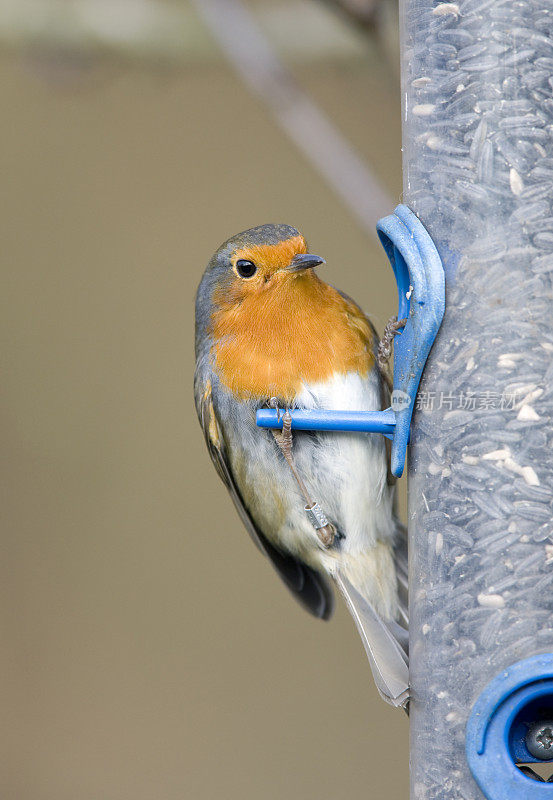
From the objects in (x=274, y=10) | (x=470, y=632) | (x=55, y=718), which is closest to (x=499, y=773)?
(x=470, y=632)

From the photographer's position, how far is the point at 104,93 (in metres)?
8.08

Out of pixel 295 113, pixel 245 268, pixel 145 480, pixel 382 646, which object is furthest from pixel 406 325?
pixel 145 480

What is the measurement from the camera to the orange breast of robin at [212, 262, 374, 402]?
4180mm

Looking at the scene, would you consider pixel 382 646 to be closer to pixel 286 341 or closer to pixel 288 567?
pixel 288 567

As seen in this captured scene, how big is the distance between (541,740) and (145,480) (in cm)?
493

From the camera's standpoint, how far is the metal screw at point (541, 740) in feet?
10.8

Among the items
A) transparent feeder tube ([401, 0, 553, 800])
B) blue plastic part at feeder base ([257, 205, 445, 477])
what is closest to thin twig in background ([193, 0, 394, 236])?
blue plastic part at feeder base ([257, 205, 445, 477])

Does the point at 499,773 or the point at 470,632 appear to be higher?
the point at 470,632

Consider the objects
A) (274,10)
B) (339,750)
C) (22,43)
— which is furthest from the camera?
(339,750)

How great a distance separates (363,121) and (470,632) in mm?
4896

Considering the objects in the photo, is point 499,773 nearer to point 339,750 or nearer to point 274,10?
point 274,10

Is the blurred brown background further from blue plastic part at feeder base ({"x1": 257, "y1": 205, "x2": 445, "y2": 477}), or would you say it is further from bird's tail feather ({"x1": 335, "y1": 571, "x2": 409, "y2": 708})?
blue plastic part at feeder base ({"x1": 257, "y1": 205, "x2": 445, "y2": 477})

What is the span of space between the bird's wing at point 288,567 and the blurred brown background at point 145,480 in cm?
306

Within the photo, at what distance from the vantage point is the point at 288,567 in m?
4.76
